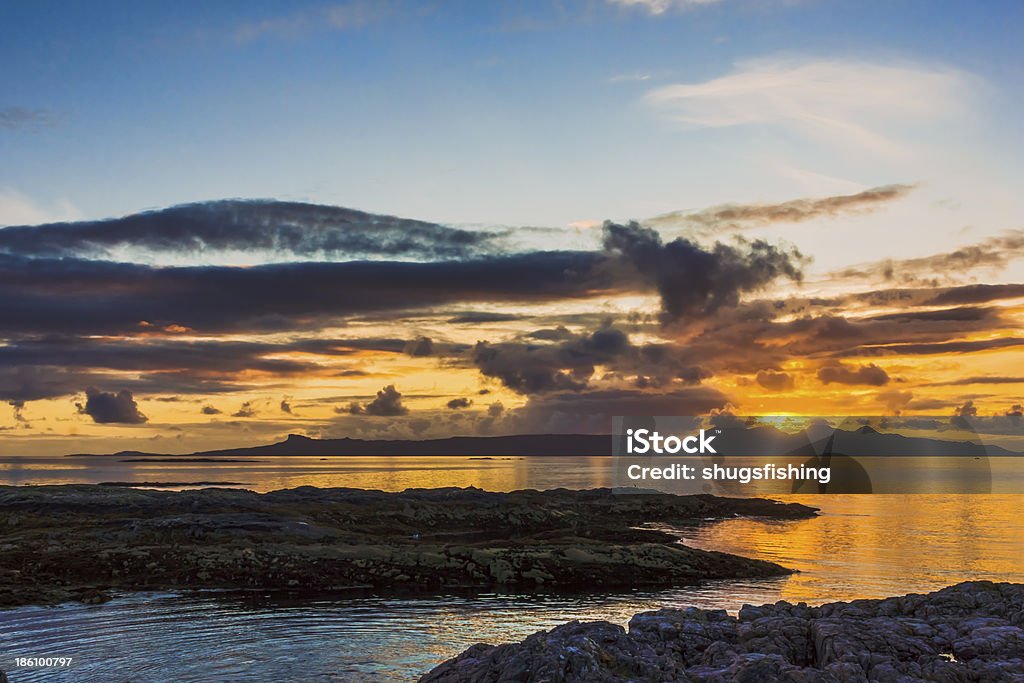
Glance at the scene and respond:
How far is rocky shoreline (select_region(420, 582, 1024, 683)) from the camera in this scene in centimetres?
1953

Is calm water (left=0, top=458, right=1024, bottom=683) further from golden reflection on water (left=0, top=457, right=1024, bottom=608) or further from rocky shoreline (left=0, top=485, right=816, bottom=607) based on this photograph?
rocky shoreline (left=0, top=485, right=816, bottom=607)

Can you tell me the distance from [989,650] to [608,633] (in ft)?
32.3

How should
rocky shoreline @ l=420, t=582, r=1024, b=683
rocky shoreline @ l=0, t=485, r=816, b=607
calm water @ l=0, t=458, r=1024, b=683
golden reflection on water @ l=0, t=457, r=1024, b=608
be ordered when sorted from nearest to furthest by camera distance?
rocky shoreline @ l=420, t=582, r=1024, b=683 → calm water @ l=0, t=458, r=1024, b=683 → rocky shoreline @ l=0, t=485, r=816, b=607 → golden reflection on water @ l=0, t=457, r=1024, b=608

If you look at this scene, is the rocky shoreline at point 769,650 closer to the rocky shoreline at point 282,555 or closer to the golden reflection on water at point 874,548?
the golden reflection on water at point 874,548

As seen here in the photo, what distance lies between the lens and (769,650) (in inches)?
875

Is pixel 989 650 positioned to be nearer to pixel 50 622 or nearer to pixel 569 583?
pixel 569 583

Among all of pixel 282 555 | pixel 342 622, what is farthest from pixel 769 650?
pixel 282 555

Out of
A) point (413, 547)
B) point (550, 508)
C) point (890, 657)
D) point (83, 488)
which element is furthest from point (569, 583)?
point (83, 488)

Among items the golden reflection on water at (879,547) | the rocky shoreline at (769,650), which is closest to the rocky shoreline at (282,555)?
the golden reflection on water at (879,547)

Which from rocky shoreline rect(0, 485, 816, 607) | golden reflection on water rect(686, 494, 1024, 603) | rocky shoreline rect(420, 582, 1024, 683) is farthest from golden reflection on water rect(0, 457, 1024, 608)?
rocky shoreline rect(420, 582, 1024, 683)

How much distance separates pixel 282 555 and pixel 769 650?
38822 millimetres

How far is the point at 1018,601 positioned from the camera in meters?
27.3

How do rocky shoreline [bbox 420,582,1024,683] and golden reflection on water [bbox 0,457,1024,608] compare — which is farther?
golden reflection on water [bbox 0,457,1024,608]

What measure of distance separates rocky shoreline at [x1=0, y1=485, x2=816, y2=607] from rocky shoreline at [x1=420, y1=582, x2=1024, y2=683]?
28.3m
